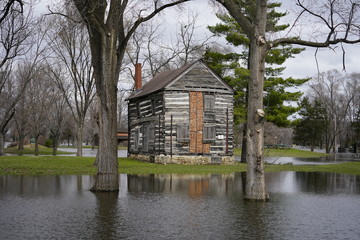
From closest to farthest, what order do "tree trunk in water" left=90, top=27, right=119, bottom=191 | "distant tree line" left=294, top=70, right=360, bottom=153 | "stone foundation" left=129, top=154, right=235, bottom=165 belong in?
1. "tree trunk in water" left=90, top=27, right=119, bottom=191
2. "stone foundation" left=129, top=154, right=235, bottom=165
3. "distant tree line" left=294, top=70, right=360, bottom=153

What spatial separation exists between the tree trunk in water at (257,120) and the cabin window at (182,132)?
60.5ft

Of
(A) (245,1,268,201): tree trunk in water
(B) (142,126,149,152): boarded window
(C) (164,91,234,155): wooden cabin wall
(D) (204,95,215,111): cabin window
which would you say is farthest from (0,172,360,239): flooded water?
(B) (142,126,149,152): boarded window

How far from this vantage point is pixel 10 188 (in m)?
15.5

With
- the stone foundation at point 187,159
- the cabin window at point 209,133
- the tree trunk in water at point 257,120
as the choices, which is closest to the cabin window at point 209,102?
the cabin window at point 209,133

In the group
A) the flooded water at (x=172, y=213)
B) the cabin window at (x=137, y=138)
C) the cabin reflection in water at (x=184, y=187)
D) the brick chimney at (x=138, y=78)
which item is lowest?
the cabin reflection in water at (x=184, y=187)

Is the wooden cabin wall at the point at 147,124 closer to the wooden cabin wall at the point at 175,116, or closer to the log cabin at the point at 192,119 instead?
the log cabin at the point at 192,119

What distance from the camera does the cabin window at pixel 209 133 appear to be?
32156 millimetres

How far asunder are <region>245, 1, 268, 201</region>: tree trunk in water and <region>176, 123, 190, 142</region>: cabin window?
60.5 ft

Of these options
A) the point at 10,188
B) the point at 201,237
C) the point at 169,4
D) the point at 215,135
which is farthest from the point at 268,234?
the point at 215,135

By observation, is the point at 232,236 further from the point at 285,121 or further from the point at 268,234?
the point at 285,121

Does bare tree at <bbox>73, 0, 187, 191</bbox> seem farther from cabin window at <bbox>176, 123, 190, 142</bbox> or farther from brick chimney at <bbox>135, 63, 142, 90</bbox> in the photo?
brick chimney at <bbox>135, 63, 142, 90</bbox>

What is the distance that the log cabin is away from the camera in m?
31.5

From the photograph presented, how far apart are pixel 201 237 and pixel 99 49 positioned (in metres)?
8.86

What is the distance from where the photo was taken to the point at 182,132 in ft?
104
